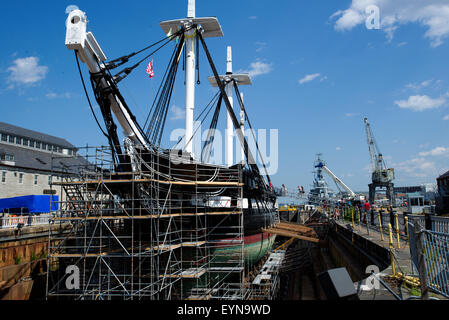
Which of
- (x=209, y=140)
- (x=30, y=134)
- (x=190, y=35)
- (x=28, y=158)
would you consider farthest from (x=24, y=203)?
(x=30, y=134)

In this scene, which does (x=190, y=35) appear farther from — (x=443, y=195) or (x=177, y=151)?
(x=443, y=195)

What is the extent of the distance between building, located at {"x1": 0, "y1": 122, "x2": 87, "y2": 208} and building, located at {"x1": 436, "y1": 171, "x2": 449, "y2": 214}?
30075 millimetres

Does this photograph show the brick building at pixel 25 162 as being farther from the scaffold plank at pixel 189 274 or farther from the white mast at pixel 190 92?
the scaffold plank at pixel 189 274

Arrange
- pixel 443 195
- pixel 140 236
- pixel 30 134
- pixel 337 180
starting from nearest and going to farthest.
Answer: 1. pixel 140 236
2. pixel 443 195
3. pixel 30 134
4. pixel 337 180

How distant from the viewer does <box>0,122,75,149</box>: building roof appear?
117 feet

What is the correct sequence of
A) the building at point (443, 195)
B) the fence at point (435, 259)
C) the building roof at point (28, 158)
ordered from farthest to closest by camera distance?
the building roof at point (28, 158) < the building at point (443, 195) < the fence at point (435, 259)

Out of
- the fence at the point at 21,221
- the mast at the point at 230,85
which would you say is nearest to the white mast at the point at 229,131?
the mast at the point at 230,85

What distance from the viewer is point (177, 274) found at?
41.1 feet

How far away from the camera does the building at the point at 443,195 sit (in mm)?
24741

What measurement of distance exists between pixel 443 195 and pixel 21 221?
3483cm

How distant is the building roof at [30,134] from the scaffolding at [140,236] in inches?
961

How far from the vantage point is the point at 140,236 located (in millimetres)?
11016

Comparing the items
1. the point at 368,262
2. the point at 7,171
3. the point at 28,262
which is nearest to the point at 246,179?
the point at 368,262
